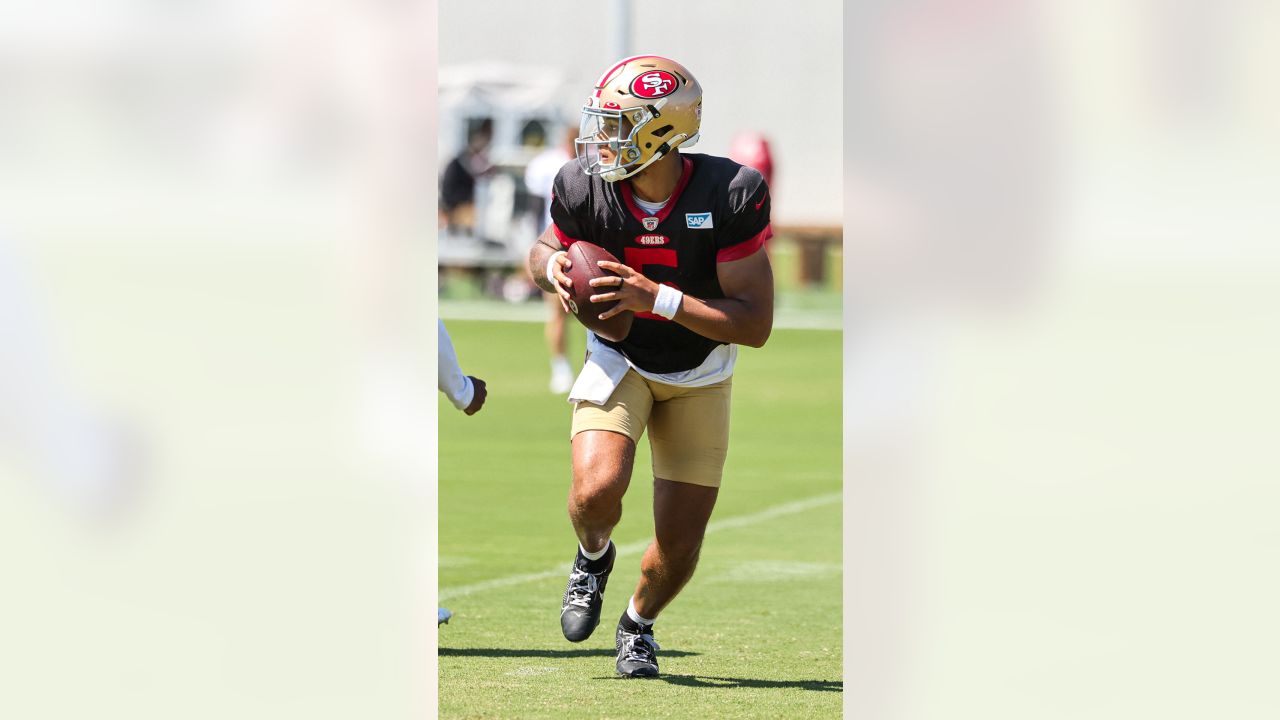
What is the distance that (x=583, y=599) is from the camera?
226 inches

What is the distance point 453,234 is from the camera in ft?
89.0

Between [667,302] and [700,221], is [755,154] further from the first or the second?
[667,302]

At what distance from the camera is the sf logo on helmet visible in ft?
17.9

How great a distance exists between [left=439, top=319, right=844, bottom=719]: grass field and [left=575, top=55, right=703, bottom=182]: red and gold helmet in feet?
5.31

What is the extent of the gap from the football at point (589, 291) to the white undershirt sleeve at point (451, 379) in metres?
0.78

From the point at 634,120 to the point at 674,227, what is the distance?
36 cm

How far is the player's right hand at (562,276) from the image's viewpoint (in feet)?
17.4

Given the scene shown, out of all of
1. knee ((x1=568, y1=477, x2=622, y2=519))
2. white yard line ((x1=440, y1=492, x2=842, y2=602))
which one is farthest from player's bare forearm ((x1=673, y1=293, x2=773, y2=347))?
white yard line ((x1=440, y1=492, x2=842, y2=602))

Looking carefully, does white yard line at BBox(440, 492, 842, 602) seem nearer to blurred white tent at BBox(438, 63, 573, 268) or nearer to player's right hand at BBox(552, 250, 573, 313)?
player's right hand at BBox(552, 250, 573, 313)

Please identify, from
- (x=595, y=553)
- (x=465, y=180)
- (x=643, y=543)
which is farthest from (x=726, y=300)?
(x=465, y=180)

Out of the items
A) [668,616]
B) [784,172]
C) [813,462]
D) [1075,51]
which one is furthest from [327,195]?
[784,172]

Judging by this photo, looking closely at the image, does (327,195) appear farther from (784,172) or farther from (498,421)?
(784,172)

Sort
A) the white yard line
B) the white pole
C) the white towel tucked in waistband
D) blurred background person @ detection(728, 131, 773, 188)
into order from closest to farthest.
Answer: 1. the white towel tucked in waistband
2. the white yard line
3. blurred background person @ detection(728, 131, 773, 188)
4. the white pole

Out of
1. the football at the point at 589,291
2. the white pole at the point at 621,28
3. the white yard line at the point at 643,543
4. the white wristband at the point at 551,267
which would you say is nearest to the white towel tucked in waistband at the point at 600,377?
the football at the point at 589,291
